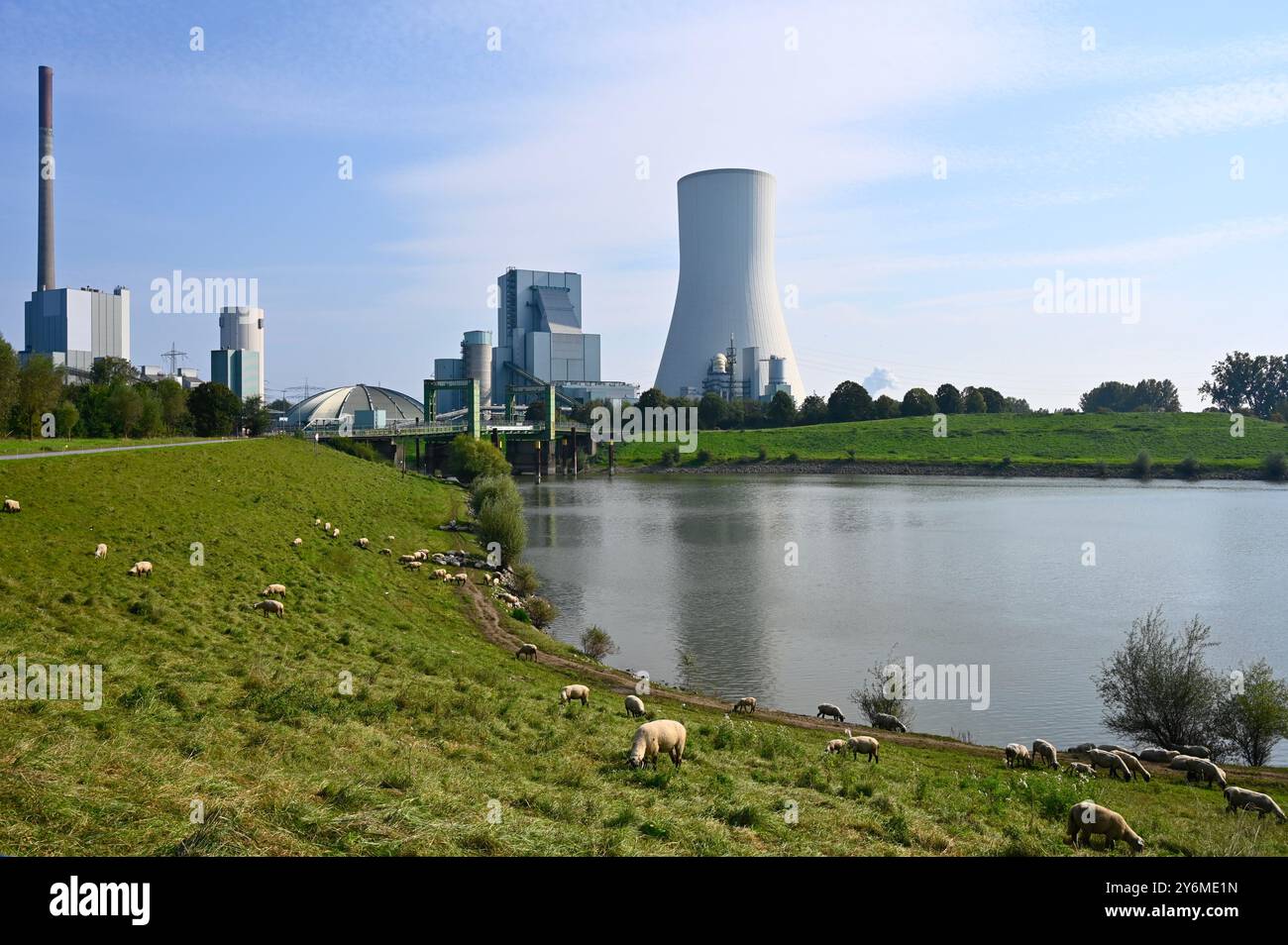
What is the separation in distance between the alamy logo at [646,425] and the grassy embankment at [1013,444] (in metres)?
2.11

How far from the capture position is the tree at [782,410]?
113375mm

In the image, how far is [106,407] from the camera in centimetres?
4788

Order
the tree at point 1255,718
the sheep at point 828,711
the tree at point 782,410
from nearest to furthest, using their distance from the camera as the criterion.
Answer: the tree at point 1255,718, the sheep at point 828,711, the tree at point 782,410

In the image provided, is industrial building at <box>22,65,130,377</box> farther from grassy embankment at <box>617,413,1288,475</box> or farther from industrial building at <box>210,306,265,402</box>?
grassy embankment at <box>617,413,1288,475</box>

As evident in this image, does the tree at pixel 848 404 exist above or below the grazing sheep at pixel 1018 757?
above

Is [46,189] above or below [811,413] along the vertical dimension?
above

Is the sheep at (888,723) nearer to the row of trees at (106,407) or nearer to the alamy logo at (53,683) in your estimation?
the alamy logo at (53,683)

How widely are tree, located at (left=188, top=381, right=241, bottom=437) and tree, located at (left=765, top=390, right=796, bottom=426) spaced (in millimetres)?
68963

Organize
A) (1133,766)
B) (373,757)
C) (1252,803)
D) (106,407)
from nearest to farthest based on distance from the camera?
(373,757)
(1252,803)
(1133,766)
(106,407)

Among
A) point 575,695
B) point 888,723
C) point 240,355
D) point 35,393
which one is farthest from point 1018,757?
point 240,355

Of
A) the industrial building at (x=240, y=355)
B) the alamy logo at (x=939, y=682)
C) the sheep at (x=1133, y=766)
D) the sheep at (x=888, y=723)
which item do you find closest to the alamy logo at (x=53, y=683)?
the sheep at (x=888, y=723)
